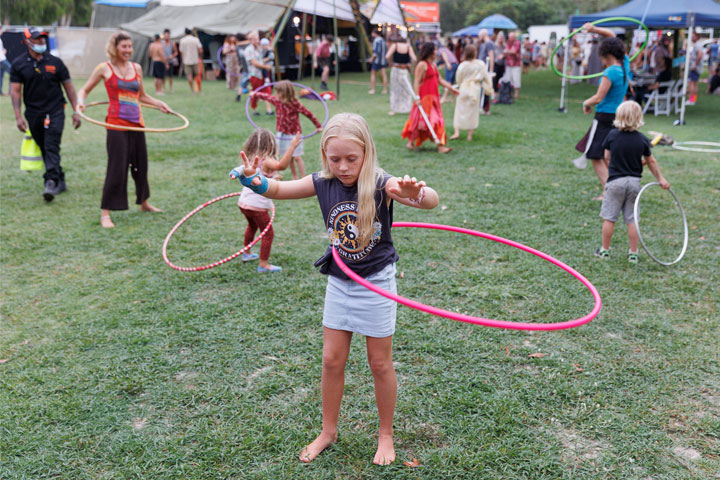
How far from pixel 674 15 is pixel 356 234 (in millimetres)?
14150

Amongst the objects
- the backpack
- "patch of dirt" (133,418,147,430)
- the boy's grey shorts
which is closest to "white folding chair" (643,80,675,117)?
the backpack

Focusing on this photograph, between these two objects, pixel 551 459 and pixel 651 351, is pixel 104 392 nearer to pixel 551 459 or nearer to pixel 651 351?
pixel 551 459

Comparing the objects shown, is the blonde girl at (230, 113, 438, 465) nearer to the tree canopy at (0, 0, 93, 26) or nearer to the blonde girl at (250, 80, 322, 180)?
the blonde girl at (250, 80, 322, 180)

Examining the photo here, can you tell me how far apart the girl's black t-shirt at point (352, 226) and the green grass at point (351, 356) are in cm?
106

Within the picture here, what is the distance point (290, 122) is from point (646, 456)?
6.05 m

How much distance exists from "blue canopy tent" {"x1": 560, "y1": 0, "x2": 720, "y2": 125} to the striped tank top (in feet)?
35.0

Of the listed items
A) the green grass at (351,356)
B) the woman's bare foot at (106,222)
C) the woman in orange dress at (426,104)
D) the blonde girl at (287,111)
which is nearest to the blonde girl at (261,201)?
the green grass at (351,356)

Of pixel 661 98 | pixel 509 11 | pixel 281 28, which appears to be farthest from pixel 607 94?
pixel 509 11

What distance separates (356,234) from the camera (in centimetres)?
276

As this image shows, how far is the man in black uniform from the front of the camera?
24.1ft

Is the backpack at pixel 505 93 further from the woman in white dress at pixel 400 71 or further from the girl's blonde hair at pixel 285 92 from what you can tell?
the girl's blonde hair at pixel 285 92

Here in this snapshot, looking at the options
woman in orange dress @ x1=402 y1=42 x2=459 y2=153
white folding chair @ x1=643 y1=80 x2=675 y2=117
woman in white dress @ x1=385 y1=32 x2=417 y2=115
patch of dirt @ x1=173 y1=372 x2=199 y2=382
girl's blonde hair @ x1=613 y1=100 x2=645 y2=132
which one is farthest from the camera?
white folding chair @ x1=643 y1=80 x2=675 y2=117

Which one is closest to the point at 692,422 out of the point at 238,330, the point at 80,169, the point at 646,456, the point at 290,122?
the point at 646,456

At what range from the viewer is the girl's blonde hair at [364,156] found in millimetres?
2639
